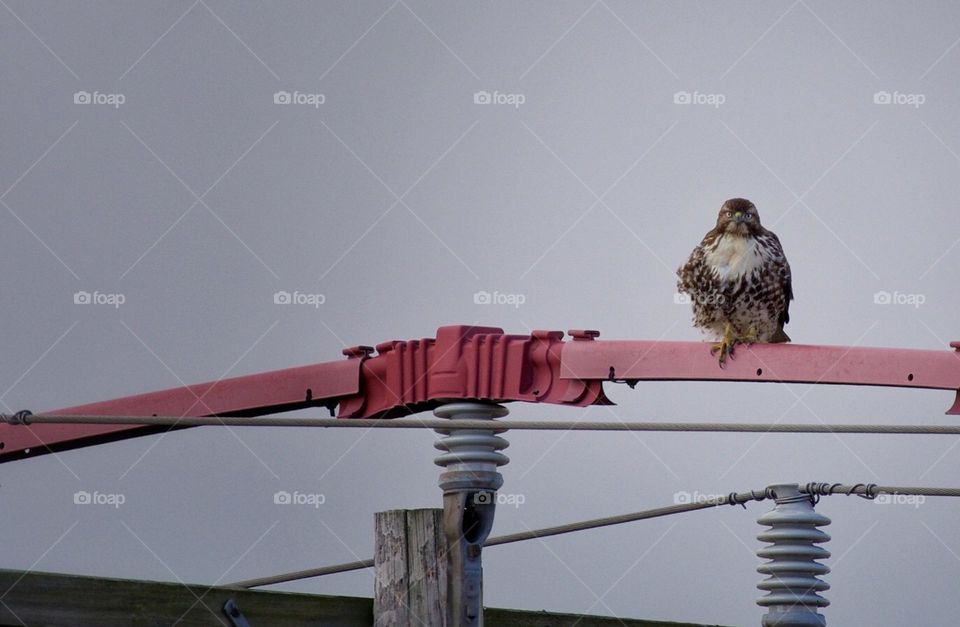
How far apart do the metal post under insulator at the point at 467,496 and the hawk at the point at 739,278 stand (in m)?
2.53

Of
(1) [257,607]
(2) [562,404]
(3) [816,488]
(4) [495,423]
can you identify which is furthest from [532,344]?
(1) [257,607]

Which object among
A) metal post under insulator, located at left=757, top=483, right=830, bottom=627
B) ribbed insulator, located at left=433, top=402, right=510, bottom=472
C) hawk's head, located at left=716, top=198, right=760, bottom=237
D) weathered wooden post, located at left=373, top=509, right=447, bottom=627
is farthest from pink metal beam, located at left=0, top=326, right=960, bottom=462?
hawk's head, located at left=716, top=198, right=760, bottom=237

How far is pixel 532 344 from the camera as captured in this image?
5953mm

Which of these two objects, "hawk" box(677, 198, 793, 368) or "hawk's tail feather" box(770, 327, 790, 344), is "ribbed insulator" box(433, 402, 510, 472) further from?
"hawk's tail feather" box(770, 327, 790, 344)

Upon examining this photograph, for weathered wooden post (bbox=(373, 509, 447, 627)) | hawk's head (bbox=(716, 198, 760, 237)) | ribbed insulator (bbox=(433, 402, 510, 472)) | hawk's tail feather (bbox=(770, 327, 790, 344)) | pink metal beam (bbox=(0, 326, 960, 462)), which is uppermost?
hawk's head (bbox=(716, 198, 760, 237))

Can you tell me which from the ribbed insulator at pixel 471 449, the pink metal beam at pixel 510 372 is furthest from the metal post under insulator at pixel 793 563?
the ribbed insulator at pixel 471 449

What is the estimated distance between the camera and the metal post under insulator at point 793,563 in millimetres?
5020

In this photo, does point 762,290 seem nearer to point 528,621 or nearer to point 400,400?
point 400,400

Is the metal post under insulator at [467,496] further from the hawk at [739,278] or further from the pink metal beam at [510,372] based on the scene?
the hawk at [739,278]

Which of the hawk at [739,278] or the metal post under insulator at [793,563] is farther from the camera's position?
the hawk at [739,278]

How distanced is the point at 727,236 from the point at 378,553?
3988mm

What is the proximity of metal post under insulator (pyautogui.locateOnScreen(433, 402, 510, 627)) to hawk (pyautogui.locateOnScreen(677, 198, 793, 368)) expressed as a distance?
253 centimetres

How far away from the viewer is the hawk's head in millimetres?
7891

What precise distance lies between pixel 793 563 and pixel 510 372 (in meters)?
1.33
